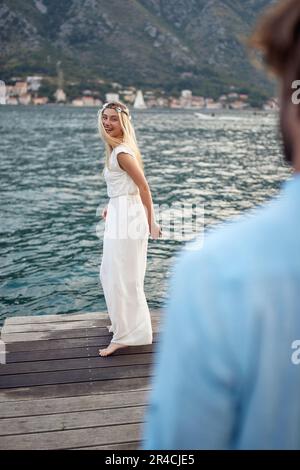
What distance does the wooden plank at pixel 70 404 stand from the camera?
12.1 feet

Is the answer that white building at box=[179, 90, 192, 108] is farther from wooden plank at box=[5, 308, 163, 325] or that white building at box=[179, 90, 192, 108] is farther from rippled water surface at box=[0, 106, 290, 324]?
wooden plank at box=[5, 308, 163, 325]

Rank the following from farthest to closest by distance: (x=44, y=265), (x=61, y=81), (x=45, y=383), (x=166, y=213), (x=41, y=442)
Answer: (x=61, y=81), (x=166, y=213), (x=44, y=265), (x=45, y=383), (x=41, y=442)

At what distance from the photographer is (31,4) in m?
156

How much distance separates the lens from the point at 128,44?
151 metres

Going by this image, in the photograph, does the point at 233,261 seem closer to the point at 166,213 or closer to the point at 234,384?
the point at 234,384

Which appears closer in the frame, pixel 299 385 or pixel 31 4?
pixel 299 385

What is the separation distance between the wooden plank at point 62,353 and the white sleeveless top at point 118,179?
153 cm

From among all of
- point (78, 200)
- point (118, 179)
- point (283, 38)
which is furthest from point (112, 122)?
point (78, 200)

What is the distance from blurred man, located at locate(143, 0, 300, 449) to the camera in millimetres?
839

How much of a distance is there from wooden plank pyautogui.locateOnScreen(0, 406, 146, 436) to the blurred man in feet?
9.21

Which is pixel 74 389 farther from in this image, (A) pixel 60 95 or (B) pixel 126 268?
(A) pixel 60 95

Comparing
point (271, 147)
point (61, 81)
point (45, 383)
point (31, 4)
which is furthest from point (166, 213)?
point (31, 4)

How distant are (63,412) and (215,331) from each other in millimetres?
3161

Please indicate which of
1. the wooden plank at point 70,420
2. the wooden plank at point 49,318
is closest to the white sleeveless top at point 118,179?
the wooden plank at point 49,318
